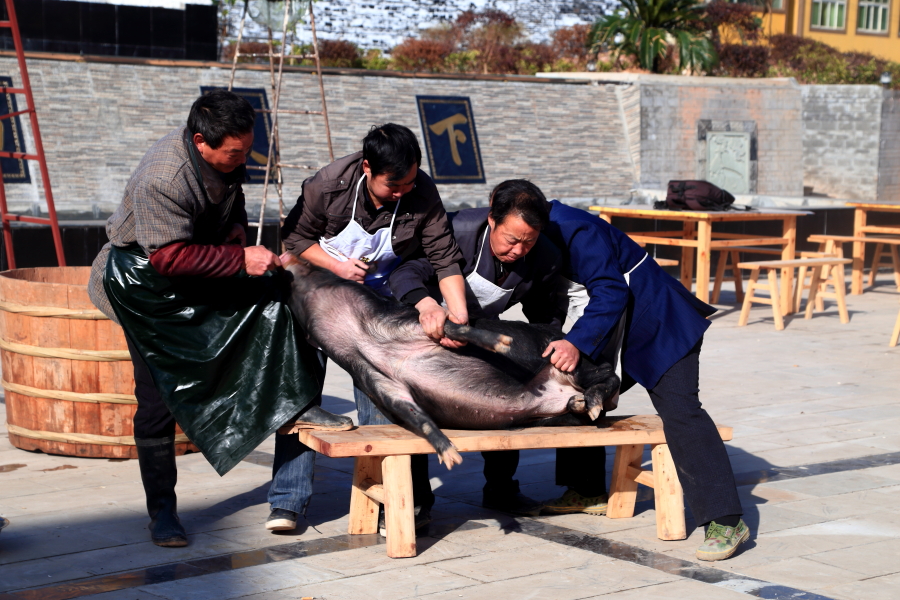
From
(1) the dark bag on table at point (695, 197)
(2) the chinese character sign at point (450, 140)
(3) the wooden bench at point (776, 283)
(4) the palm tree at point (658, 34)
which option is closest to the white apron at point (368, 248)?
(3) the wooden bench at point (776, 283)

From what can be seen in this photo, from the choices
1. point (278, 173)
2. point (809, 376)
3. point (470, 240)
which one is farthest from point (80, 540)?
point (278, 173)

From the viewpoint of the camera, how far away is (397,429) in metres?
3.84

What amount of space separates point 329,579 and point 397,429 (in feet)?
1.97

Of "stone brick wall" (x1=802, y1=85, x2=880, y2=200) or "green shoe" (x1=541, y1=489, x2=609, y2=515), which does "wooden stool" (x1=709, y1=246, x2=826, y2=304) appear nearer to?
"green shoe" (x1=541, y1=489, x2=609, y2=515)

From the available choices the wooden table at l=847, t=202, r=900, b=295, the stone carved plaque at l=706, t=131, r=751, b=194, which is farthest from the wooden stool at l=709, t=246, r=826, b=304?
the stone carved plaque at l=706, t=131, r=751, b=194

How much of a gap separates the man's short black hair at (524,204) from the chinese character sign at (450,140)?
35.3 feet

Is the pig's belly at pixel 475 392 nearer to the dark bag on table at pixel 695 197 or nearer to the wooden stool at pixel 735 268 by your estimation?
the dark bag on table at pixel 695 197

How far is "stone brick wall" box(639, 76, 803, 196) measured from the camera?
1689 cm

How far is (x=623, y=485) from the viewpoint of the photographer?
4.27 m

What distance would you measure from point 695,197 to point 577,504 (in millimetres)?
6216

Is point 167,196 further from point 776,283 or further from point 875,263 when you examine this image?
point 875,263

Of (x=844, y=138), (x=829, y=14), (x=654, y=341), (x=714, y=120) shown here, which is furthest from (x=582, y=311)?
(x=829, y=14)

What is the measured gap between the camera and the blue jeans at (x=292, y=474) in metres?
4.04

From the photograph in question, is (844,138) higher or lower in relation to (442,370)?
higher
